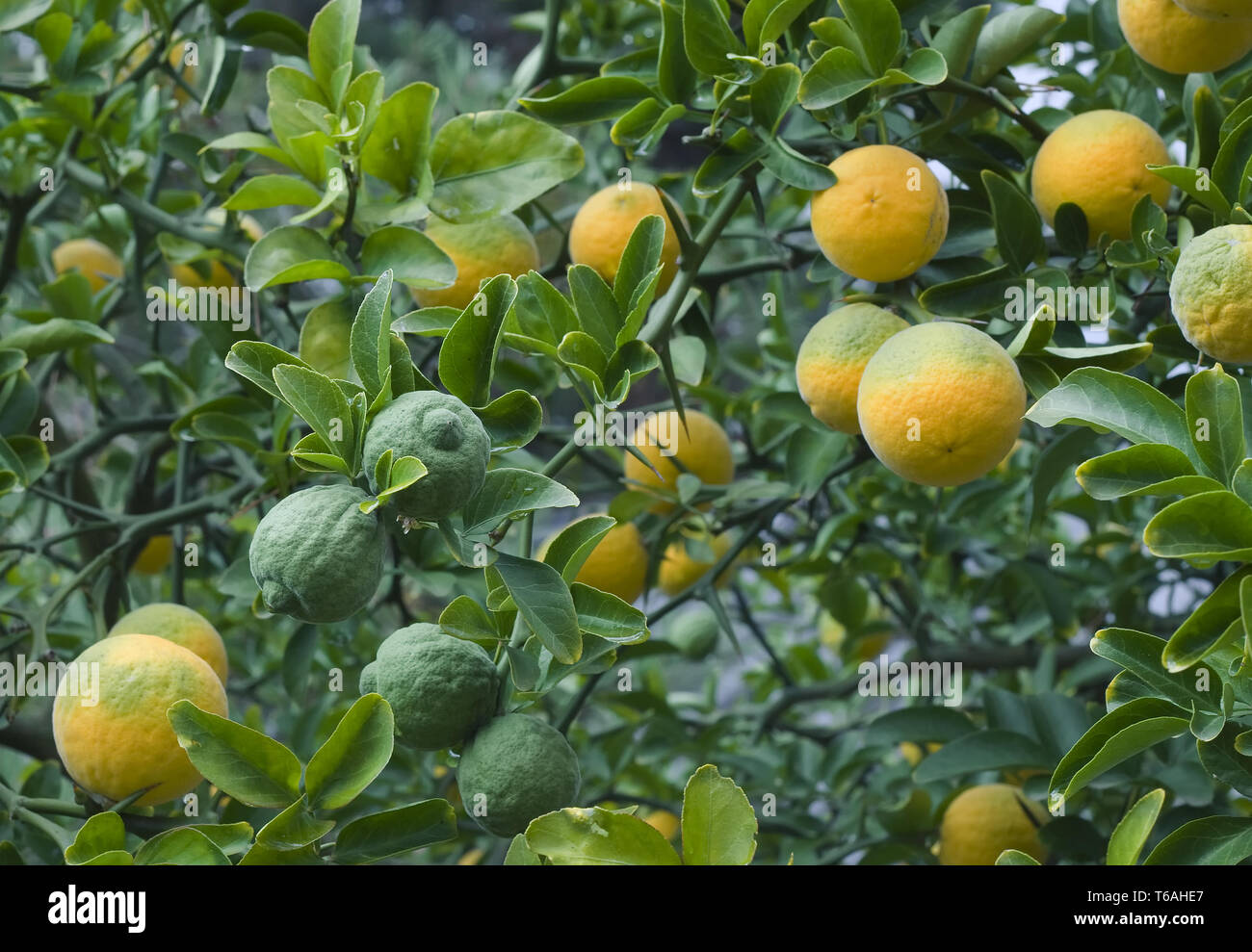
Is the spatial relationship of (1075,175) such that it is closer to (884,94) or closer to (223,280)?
(884,94)

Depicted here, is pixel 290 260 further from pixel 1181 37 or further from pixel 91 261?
pixel 91 261

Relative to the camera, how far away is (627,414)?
1125 millimetres

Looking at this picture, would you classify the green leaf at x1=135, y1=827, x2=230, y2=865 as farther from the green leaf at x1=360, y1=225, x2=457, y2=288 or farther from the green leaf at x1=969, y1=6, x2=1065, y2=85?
the green leaf at x1=969, y1=6, x2=1065, y2=85

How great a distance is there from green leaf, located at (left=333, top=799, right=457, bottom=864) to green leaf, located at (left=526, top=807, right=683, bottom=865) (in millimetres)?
93

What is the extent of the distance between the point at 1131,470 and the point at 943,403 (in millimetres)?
131

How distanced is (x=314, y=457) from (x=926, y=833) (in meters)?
0.84

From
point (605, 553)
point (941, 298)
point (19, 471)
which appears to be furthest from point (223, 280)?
point (941, 298)

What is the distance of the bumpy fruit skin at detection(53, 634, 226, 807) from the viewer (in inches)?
34.3

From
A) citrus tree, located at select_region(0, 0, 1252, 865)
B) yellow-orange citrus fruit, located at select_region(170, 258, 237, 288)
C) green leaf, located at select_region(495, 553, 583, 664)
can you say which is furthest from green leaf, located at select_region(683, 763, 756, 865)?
yellow-orange citrus fruit, located at select_region(170, 258, 237, 288)

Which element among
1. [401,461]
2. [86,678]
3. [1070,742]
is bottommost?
[1070,742]

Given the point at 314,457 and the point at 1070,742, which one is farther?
the point at 1070,742

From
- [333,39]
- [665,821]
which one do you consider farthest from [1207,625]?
[665,821]

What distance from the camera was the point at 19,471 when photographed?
1.03m

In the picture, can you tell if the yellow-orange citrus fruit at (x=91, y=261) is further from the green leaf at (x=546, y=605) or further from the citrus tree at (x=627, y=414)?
the green leaf at (x=546, y=605)
